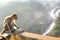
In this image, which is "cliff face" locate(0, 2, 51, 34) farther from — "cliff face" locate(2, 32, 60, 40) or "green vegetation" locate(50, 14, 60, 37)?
"cliff face" locate(2, 32, 60, 40)

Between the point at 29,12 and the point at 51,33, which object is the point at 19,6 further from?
the point at 51,33

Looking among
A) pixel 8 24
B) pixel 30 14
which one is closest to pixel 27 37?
pixel 8 24

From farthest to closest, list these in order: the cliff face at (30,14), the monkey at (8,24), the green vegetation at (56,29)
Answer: the cliff face at (30,14)
the green vegetation at (56,29)
the monkey at (8,24)

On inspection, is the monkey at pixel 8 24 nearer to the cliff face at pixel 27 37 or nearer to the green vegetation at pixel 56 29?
the cliff face at pixel 27 37

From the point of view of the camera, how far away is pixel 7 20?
216 inches

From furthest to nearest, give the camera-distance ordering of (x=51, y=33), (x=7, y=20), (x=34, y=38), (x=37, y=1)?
(x=37, y=1) → (x=51, y=33) → (x=7, y=20) → (x=34, y=38)

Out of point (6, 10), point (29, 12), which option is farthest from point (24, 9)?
point (6, 10)

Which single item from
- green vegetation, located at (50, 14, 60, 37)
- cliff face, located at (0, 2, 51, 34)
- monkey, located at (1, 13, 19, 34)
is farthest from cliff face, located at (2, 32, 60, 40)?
cliff face, located at (0, 2, 51, 34)

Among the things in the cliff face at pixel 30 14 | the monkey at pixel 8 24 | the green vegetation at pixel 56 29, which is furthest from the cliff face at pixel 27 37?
the cliff face at pixel 30 14

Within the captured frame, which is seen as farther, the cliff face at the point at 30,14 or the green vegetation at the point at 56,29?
the cliff face at the point at 30,14

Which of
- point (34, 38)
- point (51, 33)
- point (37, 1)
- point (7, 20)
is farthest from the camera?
point (37, 1)

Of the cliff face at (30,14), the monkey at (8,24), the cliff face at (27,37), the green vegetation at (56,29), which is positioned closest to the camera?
the cliff face at (27,37)

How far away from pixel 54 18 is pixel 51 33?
2.13 ft

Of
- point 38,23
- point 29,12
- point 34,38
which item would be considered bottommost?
point 34,38
